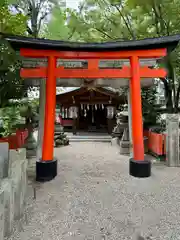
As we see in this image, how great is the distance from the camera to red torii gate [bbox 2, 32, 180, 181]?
486 cm

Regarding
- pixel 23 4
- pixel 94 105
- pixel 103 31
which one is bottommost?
pixel 94 105

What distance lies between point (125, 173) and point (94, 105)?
400 inches

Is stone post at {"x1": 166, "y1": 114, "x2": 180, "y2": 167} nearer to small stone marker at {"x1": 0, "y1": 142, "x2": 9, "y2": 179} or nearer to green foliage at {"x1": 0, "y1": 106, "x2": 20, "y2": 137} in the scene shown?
small stone marker at {"x1": 0, "y1": 142, "x2": 9, "y2": 179}

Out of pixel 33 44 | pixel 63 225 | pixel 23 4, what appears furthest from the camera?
pixel 23 4

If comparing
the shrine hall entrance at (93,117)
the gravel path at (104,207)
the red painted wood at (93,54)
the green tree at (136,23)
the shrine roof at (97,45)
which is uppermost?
the green tree at (136,23)

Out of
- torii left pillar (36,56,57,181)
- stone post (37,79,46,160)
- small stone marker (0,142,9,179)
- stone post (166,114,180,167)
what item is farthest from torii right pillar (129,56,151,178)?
small stone marker (0,142,9,179)

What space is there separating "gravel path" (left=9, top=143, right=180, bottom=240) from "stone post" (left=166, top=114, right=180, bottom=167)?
0.66 metres

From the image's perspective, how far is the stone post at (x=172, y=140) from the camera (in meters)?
6.05

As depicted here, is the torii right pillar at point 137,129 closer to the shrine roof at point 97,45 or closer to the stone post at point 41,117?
the shrine roof at point 97,45

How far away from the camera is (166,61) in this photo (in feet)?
26.0

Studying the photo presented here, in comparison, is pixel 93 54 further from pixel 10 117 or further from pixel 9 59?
pixel 10 117

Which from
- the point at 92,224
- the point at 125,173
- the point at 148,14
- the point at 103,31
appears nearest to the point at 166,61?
the point at 148,14

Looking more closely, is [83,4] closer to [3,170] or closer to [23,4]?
[23,4]

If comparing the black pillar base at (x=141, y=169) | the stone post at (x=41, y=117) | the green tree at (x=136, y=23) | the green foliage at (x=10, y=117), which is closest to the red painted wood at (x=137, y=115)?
the black pillar base at (x=141, y=169)
